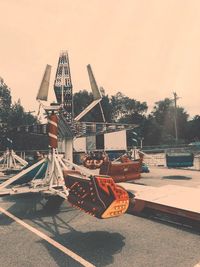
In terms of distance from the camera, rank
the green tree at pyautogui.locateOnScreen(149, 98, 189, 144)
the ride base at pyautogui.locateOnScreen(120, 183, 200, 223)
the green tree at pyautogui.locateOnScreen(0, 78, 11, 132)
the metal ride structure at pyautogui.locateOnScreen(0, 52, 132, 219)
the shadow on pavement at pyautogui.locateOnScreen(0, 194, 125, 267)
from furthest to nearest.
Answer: the green tree at pyautogui.locateOnScreen(149, 98, 189, 144) → the green tree at pyautogui.locateOnScreen(0, 78, 11, 132) → the ride base at pyautogui.locateOnScreen(120, 183, 200, 223) → the metal ride structure at pyautogui.locateOnScreen(0, 52, 132, 219) → the shadow on pavement at pyautogui.locateOnScreen(0, 194, 125, 267)

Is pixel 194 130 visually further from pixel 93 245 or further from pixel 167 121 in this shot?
pixel 93 245

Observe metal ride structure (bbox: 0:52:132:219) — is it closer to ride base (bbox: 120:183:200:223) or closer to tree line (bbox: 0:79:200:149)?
ride base (bbox: 120:183:200:223)

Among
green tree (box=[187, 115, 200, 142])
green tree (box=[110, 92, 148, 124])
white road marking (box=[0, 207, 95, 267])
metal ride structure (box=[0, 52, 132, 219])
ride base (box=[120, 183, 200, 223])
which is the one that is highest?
green tree (box=[110, 92, 148, 124])

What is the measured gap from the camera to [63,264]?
536 centimetres

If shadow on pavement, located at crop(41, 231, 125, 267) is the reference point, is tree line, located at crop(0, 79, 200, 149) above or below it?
above

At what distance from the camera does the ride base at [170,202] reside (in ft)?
22.2

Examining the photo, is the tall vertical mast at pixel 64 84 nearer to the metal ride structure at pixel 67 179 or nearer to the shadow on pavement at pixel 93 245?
the metal ride structure at pixel 67 179

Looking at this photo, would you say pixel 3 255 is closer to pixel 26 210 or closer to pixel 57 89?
pixel 26 210

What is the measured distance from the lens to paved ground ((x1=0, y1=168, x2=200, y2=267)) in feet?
17.9

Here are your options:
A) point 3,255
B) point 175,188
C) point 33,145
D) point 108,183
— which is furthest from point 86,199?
point 33,145

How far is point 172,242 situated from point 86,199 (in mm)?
2196

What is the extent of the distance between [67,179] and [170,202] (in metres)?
2.88

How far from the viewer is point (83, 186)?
6953mm

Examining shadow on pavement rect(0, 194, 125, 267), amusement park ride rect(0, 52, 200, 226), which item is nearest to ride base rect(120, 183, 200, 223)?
amusement park ride rect(0, 52, 200, 226)
